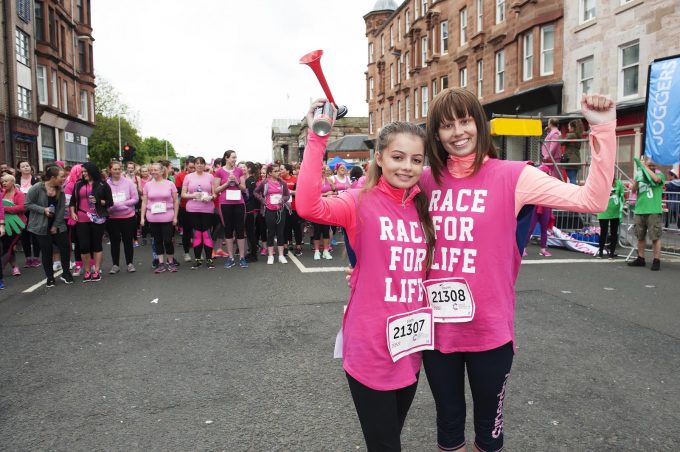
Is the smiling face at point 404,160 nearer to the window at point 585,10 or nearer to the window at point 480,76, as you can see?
the window at point 585,10

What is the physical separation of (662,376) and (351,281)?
3313 millimetres

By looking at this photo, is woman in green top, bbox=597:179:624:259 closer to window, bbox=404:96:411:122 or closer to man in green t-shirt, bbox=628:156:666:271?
man in green t-shirt, bbox=628:156:666:271

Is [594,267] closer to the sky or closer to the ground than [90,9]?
closer to the ground

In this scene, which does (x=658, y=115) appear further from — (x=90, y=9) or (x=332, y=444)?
(x=90, y=9)

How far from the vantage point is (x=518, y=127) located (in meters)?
13.2

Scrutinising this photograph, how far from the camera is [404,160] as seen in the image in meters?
2.16

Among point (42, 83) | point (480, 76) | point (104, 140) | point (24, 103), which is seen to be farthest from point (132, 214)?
point (104, 140)

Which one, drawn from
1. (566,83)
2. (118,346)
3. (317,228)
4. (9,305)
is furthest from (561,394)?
(566,83)

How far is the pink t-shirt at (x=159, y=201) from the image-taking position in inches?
379

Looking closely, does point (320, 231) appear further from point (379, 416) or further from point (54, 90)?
point (54, 90)

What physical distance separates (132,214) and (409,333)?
27.3 feet

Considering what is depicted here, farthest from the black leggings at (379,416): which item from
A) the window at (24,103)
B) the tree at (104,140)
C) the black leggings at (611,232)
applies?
the tree at (104,140)

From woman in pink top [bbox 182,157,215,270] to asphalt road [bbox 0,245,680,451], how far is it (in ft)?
8.20

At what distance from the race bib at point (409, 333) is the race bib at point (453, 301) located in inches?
2.0
